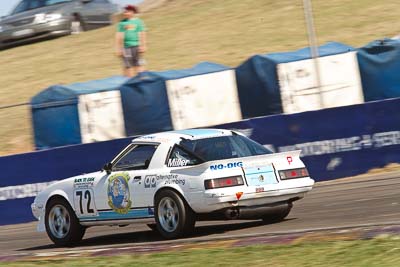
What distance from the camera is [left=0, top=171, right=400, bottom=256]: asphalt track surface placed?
11.0m

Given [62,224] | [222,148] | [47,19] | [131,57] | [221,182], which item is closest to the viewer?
[221,182]

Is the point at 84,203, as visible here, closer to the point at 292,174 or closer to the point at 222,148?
the point at 222,148

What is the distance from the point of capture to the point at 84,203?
12.5m

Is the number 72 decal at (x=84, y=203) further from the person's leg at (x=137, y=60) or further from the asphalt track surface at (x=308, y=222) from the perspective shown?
the person's leg at (x=137, y=60)

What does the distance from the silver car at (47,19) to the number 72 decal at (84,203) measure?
1783 cm

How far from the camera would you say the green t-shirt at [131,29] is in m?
20.5

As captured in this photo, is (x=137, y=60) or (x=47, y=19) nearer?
(x=137, y=60)

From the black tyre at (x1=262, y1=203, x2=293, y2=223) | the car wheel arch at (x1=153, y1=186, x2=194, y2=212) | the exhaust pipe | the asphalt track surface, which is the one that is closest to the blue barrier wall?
the asphalt track surface

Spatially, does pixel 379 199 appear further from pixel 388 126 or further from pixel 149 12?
pixel 149 12

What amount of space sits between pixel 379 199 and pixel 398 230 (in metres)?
3.73

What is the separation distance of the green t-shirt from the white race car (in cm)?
827

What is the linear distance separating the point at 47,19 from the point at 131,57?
400 inches

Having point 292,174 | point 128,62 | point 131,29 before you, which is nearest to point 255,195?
point 292,174

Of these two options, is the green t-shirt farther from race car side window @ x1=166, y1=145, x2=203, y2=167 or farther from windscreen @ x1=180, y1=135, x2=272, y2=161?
race car side window @ x1=166, y1=145, x2=203, y2=167
